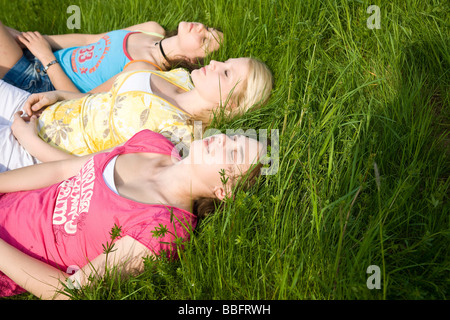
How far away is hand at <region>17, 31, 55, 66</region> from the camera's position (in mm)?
3473

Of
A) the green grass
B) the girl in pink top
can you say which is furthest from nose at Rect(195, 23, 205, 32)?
the girl in pink top

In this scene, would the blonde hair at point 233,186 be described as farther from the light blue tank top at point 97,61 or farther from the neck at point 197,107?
the light blue tank top at point 97,61

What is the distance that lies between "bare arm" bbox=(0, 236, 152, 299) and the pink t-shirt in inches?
2.4

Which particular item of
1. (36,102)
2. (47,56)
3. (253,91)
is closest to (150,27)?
(47,56)

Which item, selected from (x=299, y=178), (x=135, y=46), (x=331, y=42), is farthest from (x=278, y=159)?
(x=135, y=46)

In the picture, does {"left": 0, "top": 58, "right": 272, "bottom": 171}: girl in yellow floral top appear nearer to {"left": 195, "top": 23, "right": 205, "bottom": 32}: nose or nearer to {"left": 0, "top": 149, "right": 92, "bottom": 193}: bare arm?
{"left": 0, "top": 149, "right": 92, "bottom": 193}: bare arm

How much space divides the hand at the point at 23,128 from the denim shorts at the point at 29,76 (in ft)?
1.95

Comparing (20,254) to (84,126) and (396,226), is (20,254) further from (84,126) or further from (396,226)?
(396,226)

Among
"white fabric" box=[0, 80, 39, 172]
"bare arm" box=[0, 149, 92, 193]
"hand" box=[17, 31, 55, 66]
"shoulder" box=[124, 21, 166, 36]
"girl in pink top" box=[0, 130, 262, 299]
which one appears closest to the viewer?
"girl in pink top" box=[0, 130, 262, 299]

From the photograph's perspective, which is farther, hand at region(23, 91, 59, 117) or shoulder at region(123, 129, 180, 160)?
hand at region(23, 91, 59, 117)

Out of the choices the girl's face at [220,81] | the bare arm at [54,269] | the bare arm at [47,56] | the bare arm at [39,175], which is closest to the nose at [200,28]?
the girl's face at [220,81]

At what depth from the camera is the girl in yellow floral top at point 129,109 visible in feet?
8.93

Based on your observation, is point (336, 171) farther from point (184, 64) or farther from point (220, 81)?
point (184, 64)

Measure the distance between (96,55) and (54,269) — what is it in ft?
6.48
